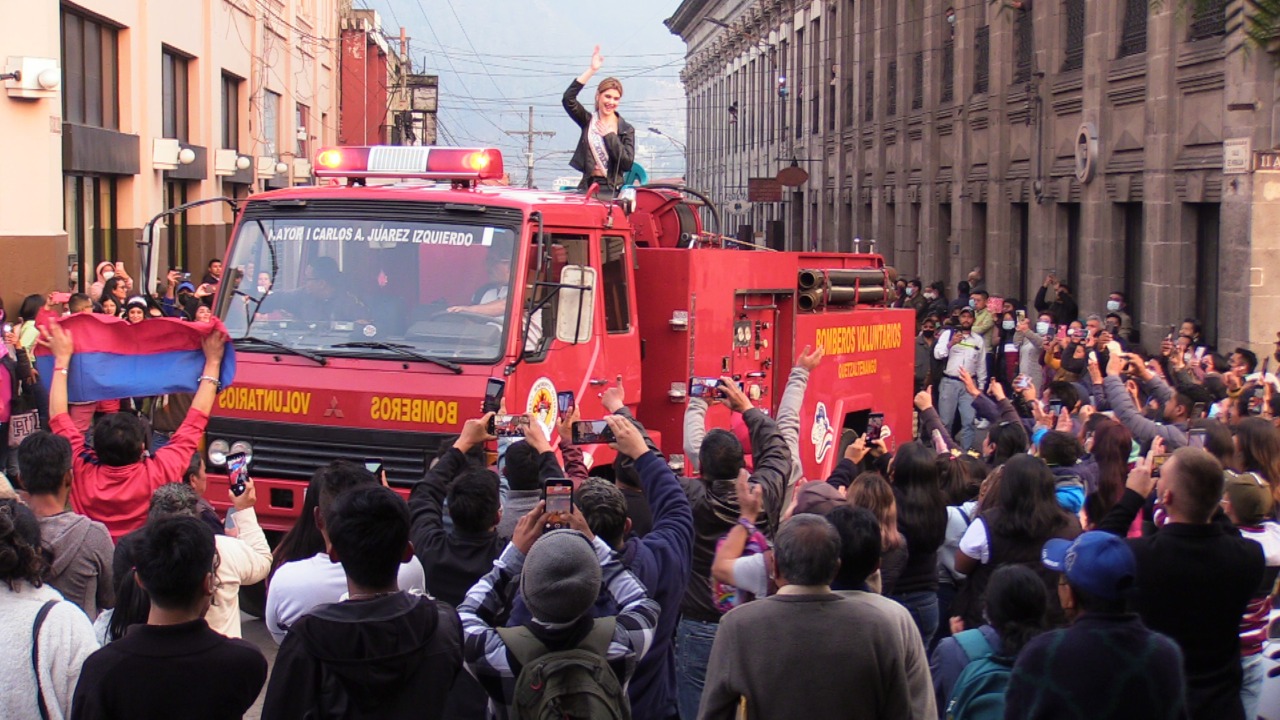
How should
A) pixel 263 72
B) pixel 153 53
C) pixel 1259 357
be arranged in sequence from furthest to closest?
pixel 263 72
pixel 153 53
pixel 1259 357

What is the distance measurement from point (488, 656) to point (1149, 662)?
1.99 m

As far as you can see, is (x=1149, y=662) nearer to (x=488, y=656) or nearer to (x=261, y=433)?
(x=488, y=656)

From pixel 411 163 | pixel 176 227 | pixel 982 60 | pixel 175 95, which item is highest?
pixel 982 60

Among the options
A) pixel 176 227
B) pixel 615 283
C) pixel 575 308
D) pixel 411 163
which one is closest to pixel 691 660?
pixel 575 308

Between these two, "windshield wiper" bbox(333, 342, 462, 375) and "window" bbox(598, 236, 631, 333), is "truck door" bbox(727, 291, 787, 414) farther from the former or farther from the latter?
"windshield wiper" bbox(333, 342, 462, 375)

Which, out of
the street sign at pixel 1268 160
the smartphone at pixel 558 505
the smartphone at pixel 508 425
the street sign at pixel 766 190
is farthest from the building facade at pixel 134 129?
the smartphone at pixel 558 505

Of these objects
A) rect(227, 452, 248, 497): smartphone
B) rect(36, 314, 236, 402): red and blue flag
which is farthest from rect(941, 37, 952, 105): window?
rect(227, 452, 248, 497): smartphone

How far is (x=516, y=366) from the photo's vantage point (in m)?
9.05

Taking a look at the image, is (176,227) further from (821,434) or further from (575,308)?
(575,308)

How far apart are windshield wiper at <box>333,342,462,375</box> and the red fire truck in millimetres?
14

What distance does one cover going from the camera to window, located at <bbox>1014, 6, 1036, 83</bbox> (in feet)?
88.5

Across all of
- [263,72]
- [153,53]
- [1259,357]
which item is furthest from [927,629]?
[263,72]

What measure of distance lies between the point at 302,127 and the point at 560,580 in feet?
121

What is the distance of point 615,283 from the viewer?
10.5m
